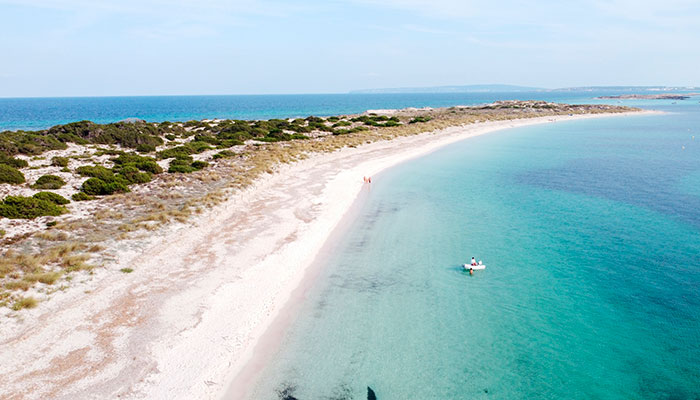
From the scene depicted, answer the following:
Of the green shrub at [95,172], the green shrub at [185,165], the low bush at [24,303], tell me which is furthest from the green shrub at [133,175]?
the low bush at [24,303]

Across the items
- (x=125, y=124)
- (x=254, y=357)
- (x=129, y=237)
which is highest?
(x=125, y=124)

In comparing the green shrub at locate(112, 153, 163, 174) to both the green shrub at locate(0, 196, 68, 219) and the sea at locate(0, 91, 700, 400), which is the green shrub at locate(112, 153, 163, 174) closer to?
the green shrub at locate(0, 196, 68, 219)

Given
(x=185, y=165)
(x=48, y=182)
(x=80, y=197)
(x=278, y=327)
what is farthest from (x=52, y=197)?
(x=278, y=327)

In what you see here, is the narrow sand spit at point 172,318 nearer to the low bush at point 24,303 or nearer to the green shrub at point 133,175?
the low bush at point 24,303

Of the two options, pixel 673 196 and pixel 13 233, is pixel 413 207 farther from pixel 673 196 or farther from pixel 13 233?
pixel 13 233

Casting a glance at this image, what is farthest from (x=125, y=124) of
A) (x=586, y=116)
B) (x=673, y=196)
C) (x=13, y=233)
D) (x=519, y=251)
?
(x=586, y=116)

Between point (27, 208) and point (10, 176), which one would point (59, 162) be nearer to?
point (10, 176)

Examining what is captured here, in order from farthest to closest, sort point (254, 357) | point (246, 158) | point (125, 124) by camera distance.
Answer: point (125, 124), point (246, 158), point (254, 357)
